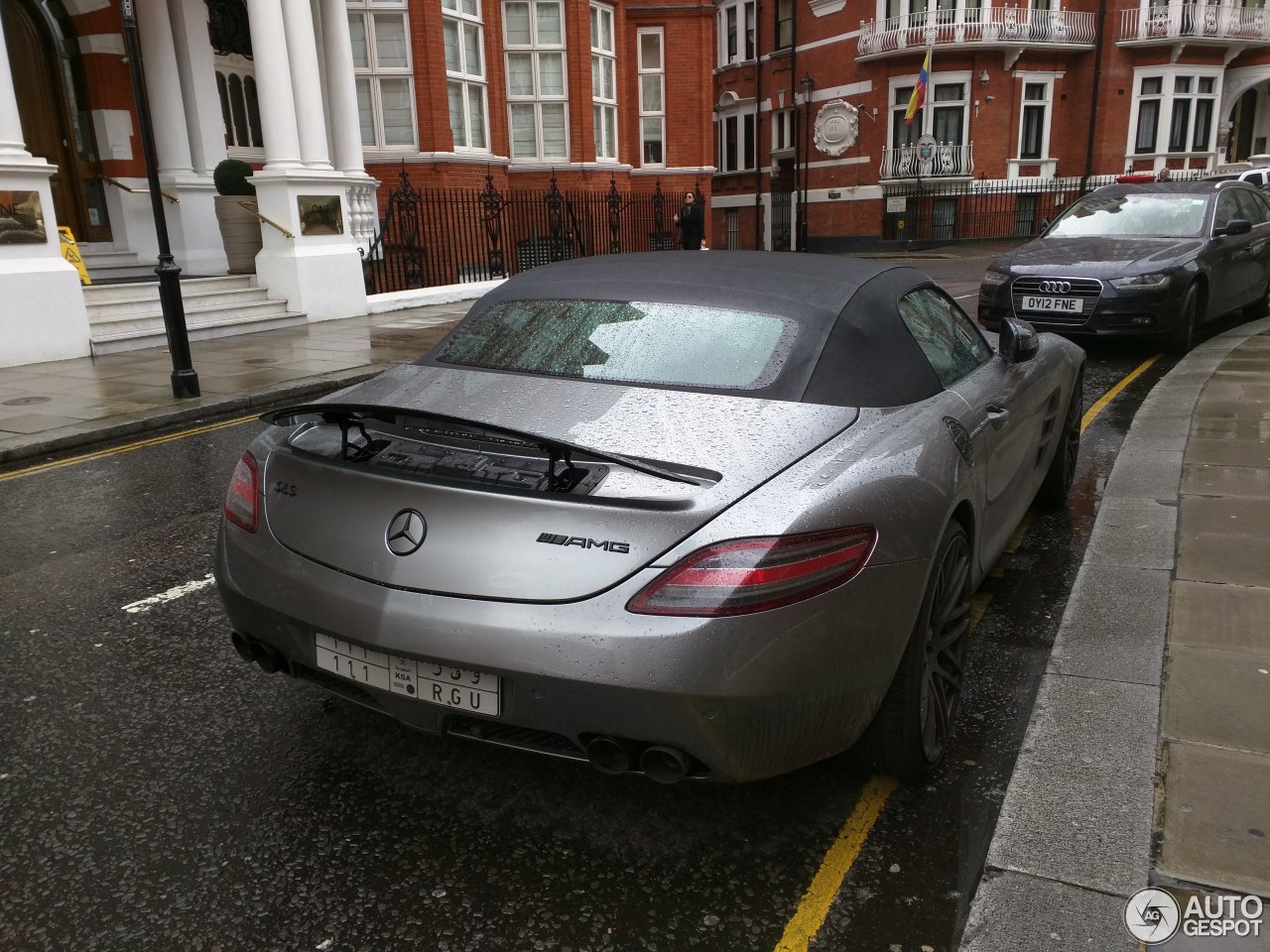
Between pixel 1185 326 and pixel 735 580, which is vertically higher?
pixel 735 580

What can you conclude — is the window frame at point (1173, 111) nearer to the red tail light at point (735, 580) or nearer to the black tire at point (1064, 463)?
the black tire at point (1064, 463)

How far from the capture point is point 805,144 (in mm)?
40062

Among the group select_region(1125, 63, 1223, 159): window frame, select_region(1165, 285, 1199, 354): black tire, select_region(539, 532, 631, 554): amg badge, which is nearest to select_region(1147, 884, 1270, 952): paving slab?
select_region(539, 532, 631, 554): amg badge

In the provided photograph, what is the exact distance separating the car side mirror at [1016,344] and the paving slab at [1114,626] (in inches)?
39.4

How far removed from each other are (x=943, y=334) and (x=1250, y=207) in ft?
34.8

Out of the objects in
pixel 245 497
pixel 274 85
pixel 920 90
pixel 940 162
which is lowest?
pixel 245 497

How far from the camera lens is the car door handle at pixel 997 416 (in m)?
3.55

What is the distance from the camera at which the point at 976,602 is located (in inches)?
166

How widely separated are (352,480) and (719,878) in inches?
54.4

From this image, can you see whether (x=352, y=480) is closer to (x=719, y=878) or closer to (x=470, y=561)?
(x=470, y=561)

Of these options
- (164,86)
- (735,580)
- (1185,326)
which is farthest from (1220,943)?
(164,86)

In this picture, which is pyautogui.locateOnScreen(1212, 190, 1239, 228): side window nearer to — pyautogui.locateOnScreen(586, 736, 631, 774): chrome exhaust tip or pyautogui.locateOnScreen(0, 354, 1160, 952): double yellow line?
pyautogui.locateOnScreen(0, 354, 1160, 952): double yellow line

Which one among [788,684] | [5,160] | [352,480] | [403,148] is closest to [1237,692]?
[788,684]

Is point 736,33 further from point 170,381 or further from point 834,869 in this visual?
point 834,869
